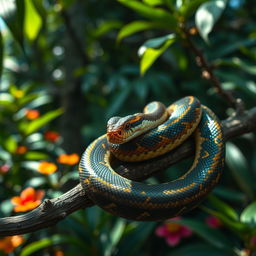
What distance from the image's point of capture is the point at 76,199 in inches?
73.0

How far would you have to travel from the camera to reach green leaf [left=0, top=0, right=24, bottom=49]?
6.50 feet

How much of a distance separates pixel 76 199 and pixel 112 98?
7.67 ft

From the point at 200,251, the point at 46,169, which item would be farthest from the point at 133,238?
the point at 46,169

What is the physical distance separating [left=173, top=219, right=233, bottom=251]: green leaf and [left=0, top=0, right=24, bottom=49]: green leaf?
75.6 inches

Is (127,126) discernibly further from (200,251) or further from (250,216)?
(200,251)

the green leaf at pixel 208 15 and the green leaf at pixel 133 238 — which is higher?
the green leaf at pixel 208 15

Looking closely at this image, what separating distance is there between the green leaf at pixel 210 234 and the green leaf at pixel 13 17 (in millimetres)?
1921

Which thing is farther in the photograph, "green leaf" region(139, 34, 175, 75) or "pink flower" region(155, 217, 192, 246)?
"pink flower" region(155, 217, 192, 246)

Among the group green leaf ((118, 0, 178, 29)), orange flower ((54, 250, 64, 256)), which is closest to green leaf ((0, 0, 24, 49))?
green leaf ((118, 0, 178, 29))

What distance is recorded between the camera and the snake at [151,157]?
1.86 meters

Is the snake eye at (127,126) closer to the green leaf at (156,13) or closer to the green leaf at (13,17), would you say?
the green leaf at (13,17)

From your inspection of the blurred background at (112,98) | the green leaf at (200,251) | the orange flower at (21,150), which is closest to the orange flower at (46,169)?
the blurred background at (112,98)

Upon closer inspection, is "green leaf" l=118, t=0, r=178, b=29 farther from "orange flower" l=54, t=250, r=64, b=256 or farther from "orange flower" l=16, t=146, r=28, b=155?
"orange flower" l=54, t=250, r=64, b=256

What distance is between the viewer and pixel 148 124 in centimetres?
239
